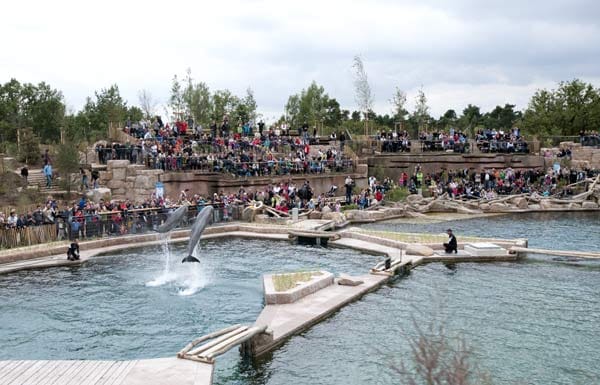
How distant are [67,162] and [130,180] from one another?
11.5 ft

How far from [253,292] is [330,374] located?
23.9 feet

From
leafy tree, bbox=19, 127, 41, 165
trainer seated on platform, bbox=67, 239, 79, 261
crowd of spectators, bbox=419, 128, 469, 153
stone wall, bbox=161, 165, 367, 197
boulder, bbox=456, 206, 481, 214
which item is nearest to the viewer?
trainer seated on platform, bbox=67, 239, 79, 261

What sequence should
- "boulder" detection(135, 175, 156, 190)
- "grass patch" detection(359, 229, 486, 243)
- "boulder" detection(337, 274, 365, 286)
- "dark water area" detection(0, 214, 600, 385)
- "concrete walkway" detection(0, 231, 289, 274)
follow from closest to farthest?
"dark water area" detection(0, 214, 600, 385) < "boulder" detection(337, 274, 365, 286) < "concrete walkway" detection(0, 231, 289, 274) < "grass patch" detection(359, 229, 486, 243) < "boulder" detection(135, 175, 156, 190)

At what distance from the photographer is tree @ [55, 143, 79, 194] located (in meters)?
36.0

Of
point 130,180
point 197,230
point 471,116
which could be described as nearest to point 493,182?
point 130,180

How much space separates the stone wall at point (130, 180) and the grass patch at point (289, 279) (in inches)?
679

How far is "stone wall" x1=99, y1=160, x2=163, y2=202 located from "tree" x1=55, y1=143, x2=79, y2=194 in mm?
A: 1885

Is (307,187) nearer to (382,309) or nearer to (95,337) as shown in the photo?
(382,309)

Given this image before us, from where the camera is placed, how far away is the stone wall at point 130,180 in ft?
121

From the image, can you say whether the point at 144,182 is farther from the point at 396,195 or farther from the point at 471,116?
the point at 471,116

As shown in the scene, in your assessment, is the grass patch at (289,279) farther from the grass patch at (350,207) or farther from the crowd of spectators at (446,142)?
the crowd of spectators at (446,142)

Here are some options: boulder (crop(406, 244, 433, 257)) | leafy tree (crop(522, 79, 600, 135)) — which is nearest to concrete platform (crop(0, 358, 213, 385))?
boulder (crop(406, 244, 433, 257))

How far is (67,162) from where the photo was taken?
3625 cm

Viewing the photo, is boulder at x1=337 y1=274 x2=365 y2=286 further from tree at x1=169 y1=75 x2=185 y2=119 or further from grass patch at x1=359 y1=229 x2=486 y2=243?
tree at x1=169 y1=75 x2=185 y2=119
